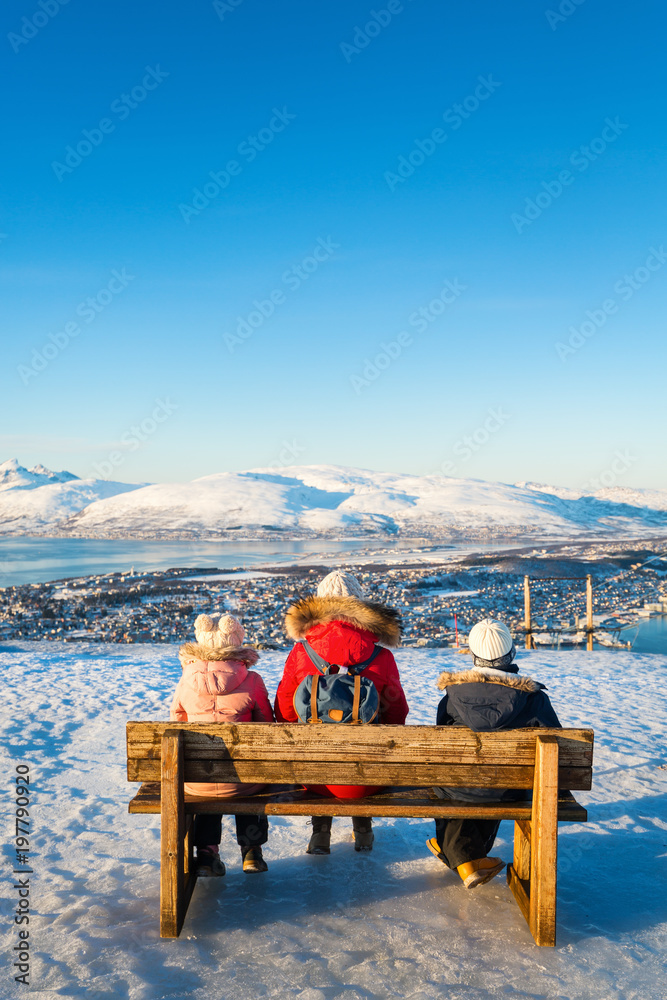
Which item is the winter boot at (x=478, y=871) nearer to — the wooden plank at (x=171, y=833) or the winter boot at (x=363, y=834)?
the winter boot at (x=363, y=834)

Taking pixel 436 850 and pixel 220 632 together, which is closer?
pixel 220 632

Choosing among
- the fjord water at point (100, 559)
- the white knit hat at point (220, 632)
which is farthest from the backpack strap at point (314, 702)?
the fjord water at point (100, 559)

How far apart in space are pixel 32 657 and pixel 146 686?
10.2ft

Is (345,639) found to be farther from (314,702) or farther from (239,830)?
(239,830)

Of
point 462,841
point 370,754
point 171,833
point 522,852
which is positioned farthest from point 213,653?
point 522,852

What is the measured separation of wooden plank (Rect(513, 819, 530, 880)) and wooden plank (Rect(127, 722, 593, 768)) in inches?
22.2

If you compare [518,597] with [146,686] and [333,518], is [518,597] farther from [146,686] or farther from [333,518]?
[333,518]

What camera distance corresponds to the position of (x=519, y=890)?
120 inches

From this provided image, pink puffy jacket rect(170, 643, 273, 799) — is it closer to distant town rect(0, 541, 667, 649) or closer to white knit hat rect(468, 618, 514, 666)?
white knit hat rect(468, 618, 514, 666)

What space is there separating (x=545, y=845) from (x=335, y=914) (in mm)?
997

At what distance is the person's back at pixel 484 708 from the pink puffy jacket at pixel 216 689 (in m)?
0.94

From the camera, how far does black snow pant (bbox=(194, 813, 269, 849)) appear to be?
127 inches

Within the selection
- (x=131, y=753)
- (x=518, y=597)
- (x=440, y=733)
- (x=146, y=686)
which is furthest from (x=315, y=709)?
(x=518, y=597)

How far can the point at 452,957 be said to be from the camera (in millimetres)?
2617
